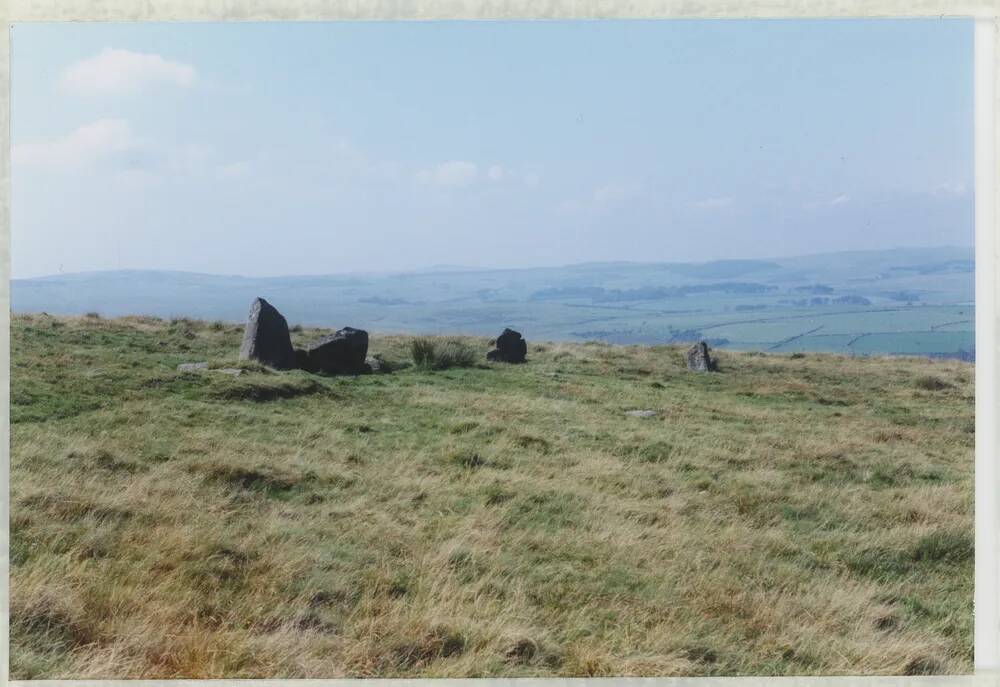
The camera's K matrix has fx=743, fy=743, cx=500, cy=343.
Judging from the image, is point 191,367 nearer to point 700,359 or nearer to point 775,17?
point 775,17

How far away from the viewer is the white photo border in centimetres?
600

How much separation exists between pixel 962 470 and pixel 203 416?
12.3 meters

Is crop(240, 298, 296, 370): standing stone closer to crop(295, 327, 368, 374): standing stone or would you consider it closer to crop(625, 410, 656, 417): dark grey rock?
crop(295, 327, 368, 374): standing stone

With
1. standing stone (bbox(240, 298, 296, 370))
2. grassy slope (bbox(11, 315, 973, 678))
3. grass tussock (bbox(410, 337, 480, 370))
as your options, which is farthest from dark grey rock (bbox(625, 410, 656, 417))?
standing stone (bbox(240, 298, 296, 370))

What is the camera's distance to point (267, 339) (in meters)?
17.6

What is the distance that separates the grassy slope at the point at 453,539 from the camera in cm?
557

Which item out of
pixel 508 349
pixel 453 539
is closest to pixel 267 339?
pixel 508 349

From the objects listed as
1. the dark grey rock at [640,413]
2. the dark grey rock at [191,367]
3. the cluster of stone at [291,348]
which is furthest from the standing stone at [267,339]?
the dark grey rock at [640,413]

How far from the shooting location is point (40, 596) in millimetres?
5617

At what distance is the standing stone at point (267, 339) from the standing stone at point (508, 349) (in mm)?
7400

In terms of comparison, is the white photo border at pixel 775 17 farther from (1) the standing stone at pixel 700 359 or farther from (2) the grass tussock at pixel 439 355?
(1) the standing stone at pixel 700 359

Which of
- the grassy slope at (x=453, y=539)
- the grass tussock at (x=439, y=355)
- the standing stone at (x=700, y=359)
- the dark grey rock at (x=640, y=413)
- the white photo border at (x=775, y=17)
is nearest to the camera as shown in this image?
the grassy slope at (x=453, y=539)

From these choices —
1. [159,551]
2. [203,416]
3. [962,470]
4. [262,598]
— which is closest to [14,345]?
[203,416]

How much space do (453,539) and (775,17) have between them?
5.47m
